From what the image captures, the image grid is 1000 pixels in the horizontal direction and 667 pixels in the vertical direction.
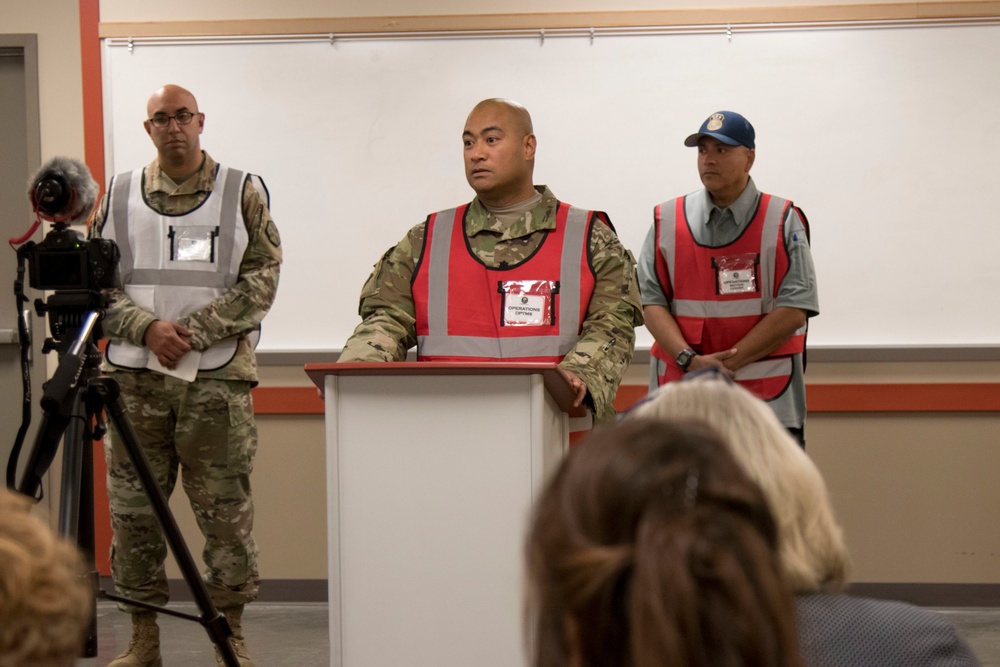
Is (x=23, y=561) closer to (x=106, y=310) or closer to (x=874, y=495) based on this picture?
(x=106, y=310)

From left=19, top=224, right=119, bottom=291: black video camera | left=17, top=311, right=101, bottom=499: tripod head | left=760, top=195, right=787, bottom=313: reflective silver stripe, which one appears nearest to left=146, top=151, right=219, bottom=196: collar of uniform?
left=19, top=224, right=119, bottom=291: black video camera

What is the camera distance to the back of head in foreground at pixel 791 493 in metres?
1.03

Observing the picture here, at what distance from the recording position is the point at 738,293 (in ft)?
12.1

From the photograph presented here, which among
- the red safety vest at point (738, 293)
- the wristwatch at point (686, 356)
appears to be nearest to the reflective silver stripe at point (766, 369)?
the red safety vest at point (738, 293)

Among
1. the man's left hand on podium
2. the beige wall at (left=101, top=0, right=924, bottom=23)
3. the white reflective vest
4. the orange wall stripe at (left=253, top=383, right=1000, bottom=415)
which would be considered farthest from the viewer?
the beige wall at (left=101, top=0, right=924, bottom=23)

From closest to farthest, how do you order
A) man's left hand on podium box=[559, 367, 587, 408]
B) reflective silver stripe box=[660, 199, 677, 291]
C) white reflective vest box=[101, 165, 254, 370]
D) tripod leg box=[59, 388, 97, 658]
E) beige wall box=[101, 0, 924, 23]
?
man's left hand on podium box=[559, 367, 587, 408], tripod leg box=[59, 388, 97, 658], white reflective vest box=[101, 165, 254, 370], reflective silver stripe box=[660, 199, 677, 291], beige wall box=[101, 0, 924, 23]

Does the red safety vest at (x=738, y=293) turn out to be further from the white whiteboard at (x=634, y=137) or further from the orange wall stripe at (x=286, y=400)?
the orange wall stripe at (x=286, y=400)

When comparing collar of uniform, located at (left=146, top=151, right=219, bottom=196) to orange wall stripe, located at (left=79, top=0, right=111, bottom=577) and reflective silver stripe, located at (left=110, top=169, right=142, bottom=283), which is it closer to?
reflective silver stripe, located at (left=110, top=169, right=142, bottom=283)

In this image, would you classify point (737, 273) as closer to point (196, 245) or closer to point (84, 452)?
point (196, 245)

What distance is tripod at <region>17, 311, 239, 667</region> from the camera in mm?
2604

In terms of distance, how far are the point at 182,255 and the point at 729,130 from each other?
183 cm

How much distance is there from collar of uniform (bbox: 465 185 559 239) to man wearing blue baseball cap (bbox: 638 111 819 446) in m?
0.96

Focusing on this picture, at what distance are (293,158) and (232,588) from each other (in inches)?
72.9

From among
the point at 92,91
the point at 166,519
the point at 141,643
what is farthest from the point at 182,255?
the point at 92,91
